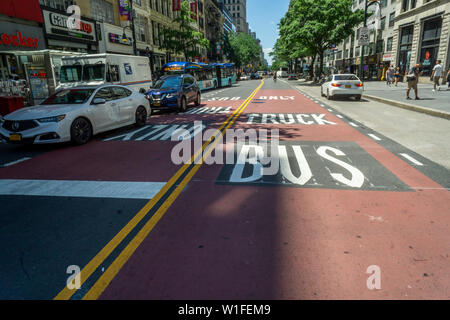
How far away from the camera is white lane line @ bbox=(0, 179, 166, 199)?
456 cm

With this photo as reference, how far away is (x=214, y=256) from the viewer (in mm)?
2971

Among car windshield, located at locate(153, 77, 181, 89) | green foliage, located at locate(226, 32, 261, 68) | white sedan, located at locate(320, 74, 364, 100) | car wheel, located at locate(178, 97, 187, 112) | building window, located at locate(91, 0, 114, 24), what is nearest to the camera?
car wheel, located at locate(178, 97, 187, 112)

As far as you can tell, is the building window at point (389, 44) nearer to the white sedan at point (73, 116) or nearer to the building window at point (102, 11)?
the building window at point (102, 11)

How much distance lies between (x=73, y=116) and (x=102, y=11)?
24.3 metres

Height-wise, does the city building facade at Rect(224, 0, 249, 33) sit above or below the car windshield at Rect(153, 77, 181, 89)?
above

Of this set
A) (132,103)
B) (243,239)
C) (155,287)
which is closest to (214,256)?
(243,239)

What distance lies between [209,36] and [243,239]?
3078 inches

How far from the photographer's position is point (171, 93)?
14.3 meters

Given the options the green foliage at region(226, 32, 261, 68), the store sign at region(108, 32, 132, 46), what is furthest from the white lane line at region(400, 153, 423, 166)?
the green foliage at region(226, 32, 261, 68)

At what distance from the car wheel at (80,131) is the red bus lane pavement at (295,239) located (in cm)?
415

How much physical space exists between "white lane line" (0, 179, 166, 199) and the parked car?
9.40 meters

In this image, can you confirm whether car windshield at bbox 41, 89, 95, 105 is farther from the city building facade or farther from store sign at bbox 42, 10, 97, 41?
the city building facade

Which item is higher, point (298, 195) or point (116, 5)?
point (116, 5)
